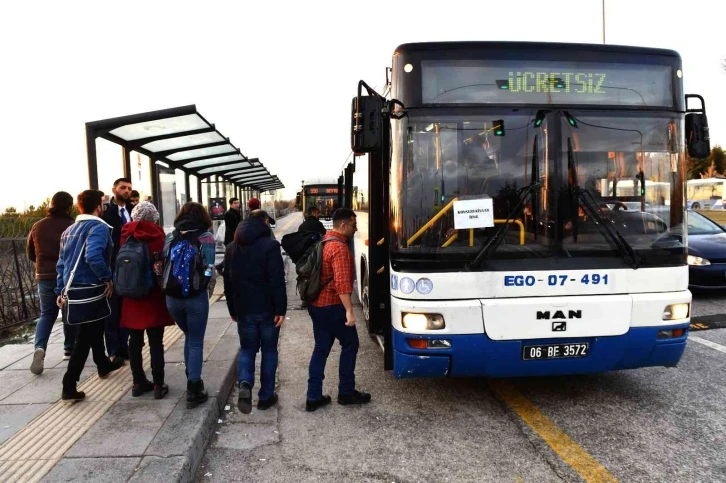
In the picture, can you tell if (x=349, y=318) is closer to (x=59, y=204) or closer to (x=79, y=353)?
(x=79, y=353)

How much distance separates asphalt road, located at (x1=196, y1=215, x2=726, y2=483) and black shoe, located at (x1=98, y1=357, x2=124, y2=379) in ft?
4.28

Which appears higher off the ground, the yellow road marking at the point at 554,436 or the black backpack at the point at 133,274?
the black backpack at the point at 133,274

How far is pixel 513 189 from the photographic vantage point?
4000 millimetres

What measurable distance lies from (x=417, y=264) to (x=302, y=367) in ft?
7.83

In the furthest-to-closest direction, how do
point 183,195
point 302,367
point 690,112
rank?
point 183,195 < point 302,367 < point 690,112

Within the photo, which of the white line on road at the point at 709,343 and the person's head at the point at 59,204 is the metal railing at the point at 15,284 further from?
the white line on road at the point at 709,343

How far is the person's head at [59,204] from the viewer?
16.8 feet

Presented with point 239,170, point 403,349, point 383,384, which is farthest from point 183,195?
point 403,349

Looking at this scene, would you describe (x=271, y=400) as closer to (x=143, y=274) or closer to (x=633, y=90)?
(x=143, y=274)

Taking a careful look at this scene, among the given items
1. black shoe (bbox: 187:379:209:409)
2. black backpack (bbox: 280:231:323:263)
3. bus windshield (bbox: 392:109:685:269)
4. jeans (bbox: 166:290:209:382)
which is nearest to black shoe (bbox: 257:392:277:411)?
black shoe (bbox: 187:379:209:409)

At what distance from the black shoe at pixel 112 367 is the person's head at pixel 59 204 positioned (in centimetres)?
157

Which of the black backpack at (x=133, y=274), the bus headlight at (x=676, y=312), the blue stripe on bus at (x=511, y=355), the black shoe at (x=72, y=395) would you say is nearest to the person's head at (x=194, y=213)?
the black backpack at (x=133, y=274)

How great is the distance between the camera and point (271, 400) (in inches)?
177

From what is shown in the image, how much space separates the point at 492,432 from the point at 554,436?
1.45 ft
